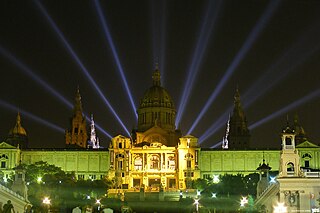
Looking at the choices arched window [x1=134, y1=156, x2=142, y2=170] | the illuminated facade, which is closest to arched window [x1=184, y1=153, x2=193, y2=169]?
arched window [x1=134, y1=156, x2=142, y2=170]

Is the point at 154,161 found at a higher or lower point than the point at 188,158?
higher

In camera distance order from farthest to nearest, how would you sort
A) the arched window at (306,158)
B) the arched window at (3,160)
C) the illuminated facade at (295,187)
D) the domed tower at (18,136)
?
the domed tower at (18,136), the arched window at (3,160), the arched window at (306,158), the illuminated facade at (295,187)

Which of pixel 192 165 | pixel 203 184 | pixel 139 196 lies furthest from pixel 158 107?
pixel 139 196

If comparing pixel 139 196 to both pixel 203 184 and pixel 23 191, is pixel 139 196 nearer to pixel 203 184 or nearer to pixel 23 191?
pixel 203 184

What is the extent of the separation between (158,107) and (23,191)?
10647 cm

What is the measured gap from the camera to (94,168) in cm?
18350

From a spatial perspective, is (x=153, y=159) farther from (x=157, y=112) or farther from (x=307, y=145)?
(x=307, y=145)

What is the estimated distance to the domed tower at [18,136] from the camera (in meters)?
189

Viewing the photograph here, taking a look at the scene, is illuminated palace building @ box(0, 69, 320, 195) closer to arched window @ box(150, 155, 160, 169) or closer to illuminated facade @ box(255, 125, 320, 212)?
arched window @ box(150, 155, 160, 169)

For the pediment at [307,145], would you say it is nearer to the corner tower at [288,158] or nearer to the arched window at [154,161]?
the arched window at [154,161]

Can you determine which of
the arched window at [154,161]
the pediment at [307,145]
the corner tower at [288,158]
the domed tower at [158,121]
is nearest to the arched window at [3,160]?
the domed tower at [158,121]

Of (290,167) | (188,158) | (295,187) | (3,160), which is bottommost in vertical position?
(295,187)

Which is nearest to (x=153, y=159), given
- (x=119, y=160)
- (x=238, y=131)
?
(x=119, y=160)

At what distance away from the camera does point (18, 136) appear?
19188 centimetres
